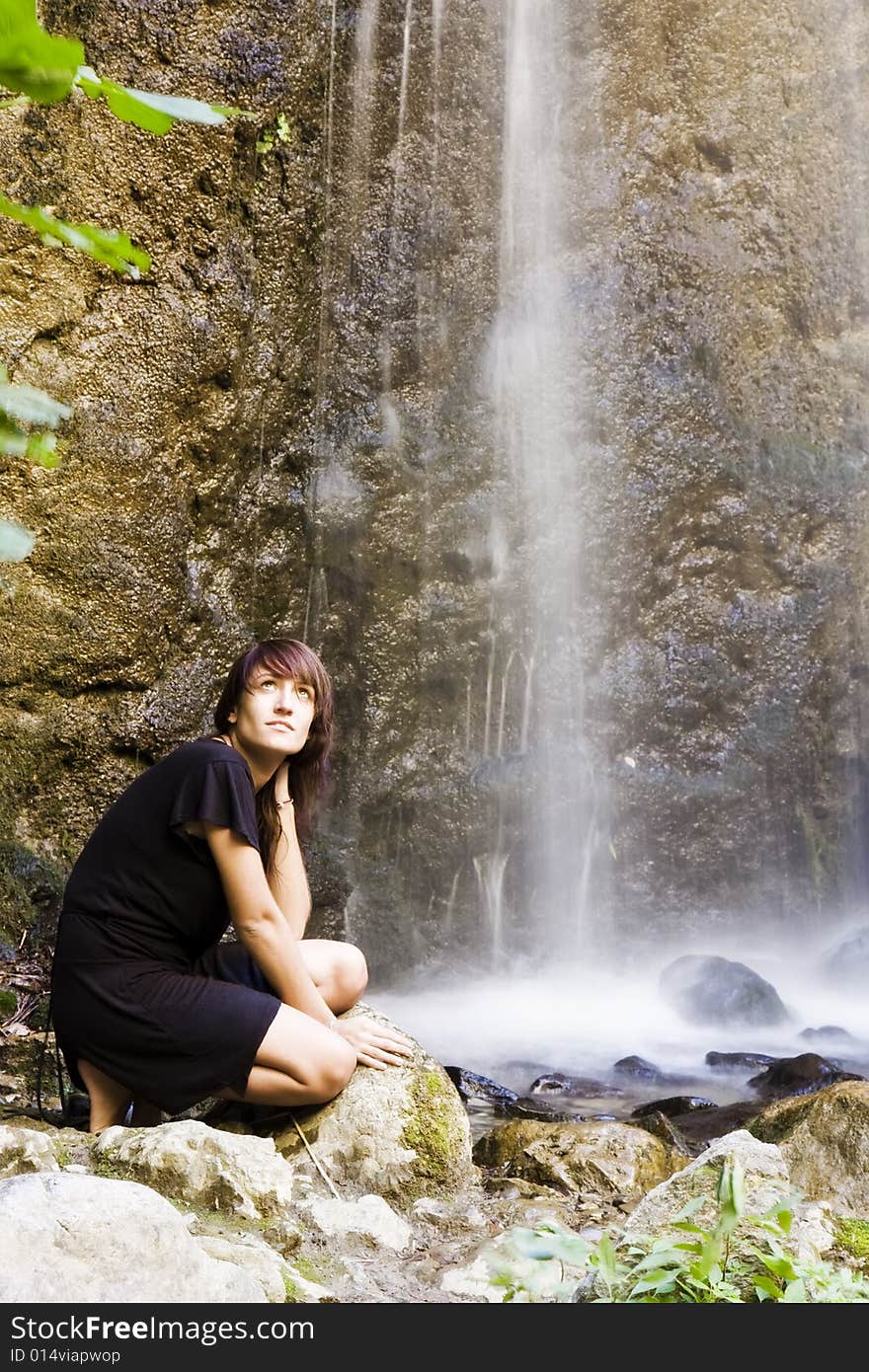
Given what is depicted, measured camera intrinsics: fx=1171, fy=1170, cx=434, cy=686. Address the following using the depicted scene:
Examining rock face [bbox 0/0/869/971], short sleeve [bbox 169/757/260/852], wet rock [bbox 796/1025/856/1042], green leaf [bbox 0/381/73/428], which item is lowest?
wet rock [bbox 796/1025/856/1042]

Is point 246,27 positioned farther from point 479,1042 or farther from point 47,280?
point 479,1042

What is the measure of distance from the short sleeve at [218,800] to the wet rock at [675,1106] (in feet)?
7.51

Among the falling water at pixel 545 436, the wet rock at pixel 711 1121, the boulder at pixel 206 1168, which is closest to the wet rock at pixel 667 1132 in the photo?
the wet rock at pixel 711 1121

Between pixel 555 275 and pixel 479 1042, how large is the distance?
4.87 metres

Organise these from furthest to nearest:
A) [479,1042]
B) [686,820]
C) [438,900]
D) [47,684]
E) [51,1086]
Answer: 1. [686,820]
2. [438,900]
3. [479,1042]
4. [47,684]
5. [51,1086]

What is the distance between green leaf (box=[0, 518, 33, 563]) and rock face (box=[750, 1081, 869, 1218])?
234cm

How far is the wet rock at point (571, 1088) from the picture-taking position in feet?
15.2

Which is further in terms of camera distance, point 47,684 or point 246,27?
point 246,27

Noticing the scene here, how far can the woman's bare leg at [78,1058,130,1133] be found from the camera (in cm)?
271

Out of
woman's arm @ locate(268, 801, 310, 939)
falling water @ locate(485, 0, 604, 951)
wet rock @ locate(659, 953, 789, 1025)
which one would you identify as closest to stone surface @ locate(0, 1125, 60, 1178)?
woman's arm @ locate(268, 801, 310, 939)

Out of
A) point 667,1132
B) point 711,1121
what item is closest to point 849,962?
point 711,1121

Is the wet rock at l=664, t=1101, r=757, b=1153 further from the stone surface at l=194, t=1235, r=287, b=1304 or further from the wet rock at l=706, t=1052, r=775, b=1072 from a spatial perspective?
the stone surface at l=194, t=1235, r=287, b=1304

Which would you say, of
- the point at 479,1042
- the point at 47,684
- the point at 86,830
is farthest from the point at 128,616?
the point at 479,1042

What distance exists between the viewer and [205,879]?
2678 mm
